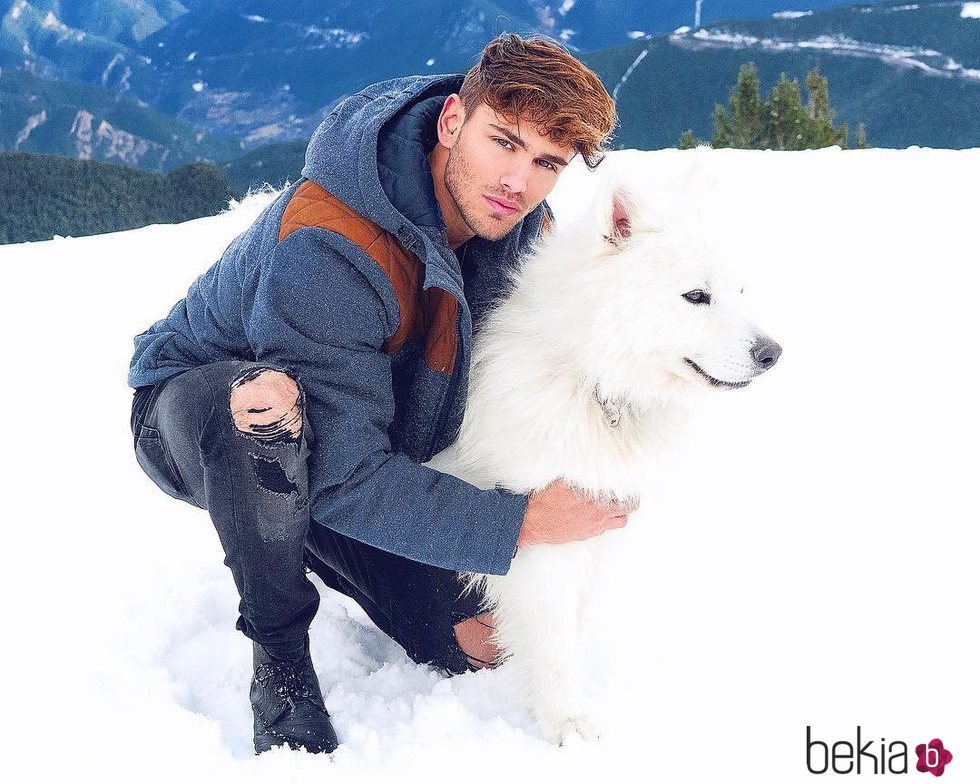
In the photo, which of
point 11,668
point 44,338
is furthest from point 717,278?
point 44,338

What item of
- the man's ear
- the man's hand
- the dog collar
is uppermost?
the man's ear

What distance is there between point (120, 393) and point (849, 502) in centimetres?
384

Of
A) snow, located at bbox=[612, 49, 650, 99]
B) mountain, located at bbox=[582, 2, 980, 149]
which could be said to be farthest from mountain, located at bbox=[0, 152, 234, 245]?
snow, located at bbox=[612, 49, 650, 99]

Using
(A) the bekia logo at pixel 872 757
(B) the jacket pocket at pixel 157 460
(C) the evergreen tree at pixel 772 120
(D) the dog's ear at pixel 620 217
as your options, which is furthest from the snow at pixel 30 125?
(A) the bekia logo at pixel 872 757

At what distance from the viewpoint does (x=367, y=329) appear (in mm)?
1677

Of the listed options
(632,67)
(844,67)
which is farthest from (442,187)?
(632,67)

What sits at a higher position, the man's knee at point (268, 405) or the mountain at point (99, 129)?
the man's knee at point (268, 405)

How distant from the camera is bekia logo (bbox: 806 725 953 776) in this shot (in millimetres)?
1774

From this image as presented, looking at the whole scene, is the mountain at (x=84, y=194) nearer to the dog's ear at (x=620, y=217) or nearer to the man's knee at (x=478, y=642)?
the man's knee at (x=478, y=642)

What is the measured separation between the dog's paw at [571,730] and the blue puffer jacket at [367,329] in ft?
1.56

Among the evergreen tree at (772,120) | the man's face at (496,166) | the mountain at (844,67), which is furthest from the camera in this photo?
the mountain at (844,67)

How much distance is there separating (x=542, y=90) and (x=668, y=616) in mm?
1507

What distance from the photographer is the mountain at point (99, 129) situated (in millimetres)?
75062

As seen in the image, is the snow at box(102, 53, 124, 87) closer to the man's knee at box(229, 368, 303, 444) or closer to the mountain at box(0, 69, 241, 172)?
the mountain at box(0, 69, 241, 172)
